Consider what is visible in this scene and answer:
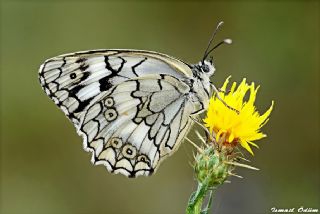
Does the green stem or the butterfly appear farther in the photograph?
the butterfly

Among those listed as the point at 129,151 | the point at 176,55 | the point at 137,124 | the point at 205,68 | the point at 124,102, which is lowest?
the point at 129,151

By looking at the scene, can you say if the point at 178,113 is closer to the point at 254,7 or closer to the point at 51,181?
the point at 51,181

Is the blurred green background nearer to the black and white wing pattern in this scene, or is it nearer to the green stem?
the black and white wing pattern

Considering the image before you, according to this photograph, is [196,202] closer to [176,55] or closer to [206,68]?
[206,68]

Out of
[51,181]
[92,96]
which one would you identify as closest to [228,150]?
[92,96]

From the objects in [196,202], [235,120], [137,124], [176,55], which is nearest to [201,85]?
[235,120]

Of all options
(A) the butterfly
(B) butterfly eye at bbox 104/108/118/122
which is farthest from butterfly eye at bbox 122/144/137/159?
(B) butterfly eye at bbox 104/108/118/122

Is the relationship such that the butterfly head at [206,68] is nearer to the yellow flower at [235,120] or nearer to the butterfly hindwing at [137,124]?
the butterfly hindwing at [137,124]

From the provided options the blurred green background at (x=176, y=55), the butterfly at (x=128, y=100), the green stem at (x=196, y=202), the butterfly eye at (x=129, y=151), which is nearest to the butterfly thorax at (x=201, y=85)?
the butterfly at (x=128, y=100)
